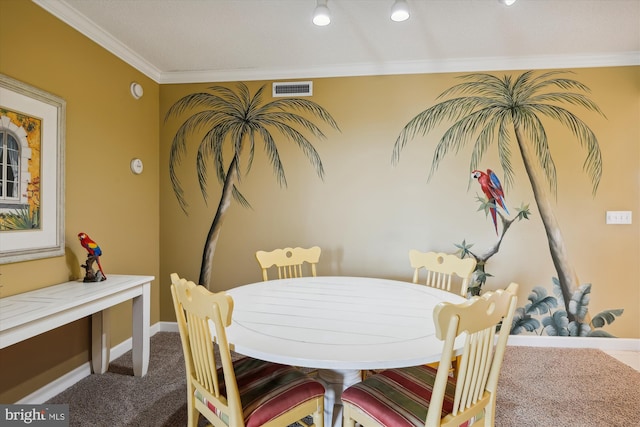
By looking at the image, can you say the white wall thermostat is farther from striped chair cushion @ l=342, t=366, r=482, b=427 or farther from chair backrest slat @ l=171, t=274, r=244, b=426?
striped chair cushion @ l=342, t=366, r=482, b=427

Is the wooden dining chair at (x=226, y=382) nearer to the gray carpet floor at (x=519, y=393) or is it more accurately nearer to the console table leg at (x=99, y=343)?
the gray carpet floor at (x=519, y=393)

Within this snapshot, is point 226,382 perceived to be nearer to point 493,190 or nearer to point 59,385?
point 59,385

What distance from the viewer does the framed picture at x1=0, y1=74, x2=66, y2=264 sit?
176 cm

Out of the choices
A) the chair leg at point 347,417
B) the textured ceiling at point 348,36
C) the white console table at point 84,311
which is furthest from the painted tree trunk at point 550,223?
the white console table at point 84,311

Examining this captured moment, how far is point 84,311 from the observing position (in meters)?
1.78

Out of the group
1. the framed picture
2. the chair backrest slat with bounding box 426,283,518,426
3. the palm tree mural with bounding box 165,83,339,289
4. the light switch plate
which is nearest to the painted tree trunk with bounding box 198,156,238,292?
the palm tree mural with bounding box 165,83,339,289

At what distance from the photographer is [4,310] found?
1.52 metres

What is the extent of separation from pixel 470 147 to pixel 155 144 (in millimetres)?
3029

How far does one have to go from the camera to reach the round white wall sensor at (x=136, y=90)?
109 inches

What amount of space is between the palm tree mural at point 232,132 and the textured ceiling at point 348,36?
0.81 ft

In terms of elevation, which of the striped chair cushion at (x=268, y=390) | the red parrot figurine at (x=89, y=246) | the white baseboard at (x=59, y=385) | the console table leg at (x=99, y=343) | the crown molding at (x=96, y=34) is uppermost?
the crown molding at (x=96, y=34)

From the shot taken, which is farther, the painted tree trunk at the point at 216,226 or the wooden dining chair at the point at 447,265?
the painted tree trunk at the point at 216,226

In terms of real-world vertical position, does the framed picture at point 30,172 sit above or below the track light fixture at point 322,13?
below

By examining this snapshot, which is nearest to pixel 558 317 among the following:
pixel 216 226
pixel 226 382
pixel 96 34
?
pixel 226 382
